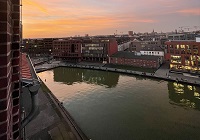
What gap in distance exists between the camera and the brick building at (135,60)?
210ft

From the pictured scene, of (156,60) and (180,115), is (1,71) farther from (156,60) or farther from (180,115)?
(156,60)

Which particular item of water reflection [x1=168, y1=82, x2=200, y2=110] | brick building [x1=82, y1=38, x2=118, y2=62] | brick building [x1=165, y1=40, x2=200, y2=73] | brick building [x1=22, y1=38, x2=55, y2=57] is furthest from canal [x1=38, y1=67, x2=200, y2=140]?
brick building [x1=22, y1=38, x2=55, y2=57]

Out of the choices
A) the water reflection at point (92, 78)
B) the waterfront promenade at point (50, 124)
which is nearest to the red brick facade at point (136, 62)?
the water reflection at point (92, 78)

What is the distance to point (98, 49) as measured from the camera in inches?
3164

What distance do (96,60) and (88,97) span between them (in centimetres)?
4629

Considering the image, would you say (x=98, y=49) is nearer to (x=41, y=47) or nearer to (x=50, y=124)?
(x=41, y=47)

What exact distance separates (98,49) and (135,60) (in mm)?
20079

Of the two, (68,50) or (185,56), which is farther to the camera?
(68,50)

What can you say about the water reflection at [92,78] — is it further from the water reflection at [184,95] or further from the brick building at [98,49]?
the brick building at [98,49]

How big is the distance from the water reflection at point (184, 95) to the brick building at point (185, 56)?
519 inches

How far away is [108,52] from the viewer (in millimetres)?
77000

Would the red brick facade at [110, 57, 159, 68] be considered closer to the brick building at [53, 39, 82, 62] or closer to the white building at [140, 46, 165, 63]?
the white building at [140, 46, 165, 63]

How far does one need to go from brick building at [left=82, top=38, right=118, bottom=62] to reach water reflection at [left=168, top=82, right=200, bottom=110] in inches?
1455

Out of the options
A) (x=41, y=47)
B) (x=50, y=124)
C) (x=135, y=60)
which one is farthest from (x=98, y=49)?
(x=50, y=124)
